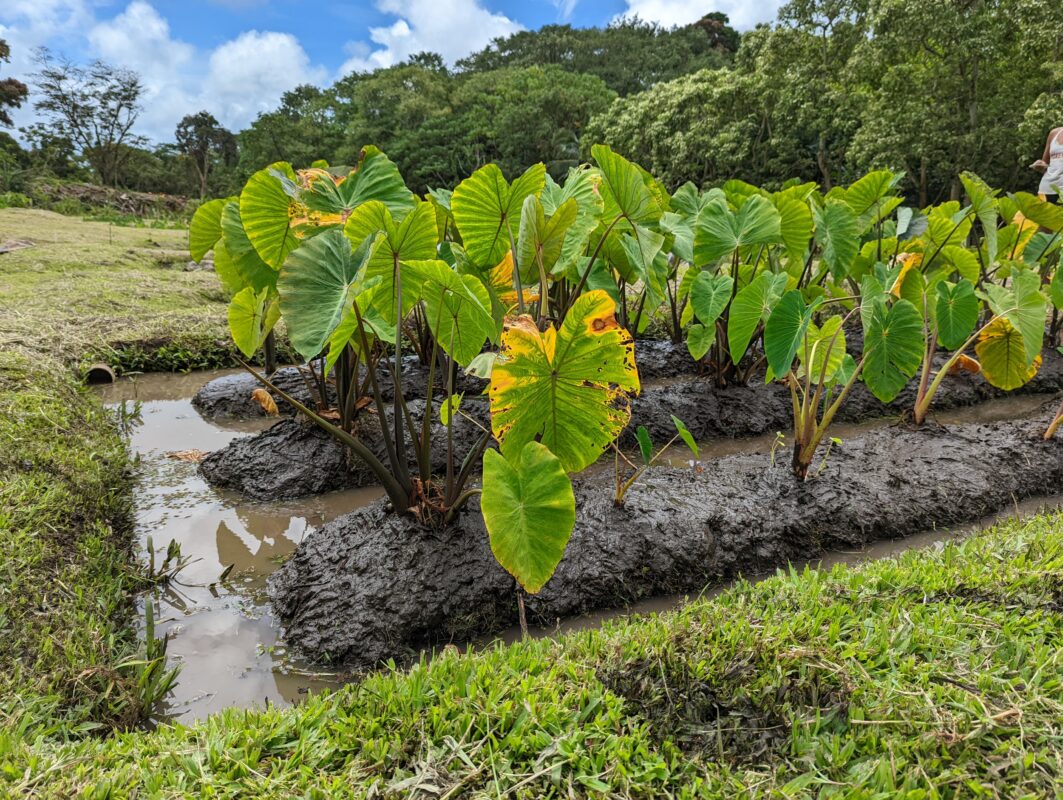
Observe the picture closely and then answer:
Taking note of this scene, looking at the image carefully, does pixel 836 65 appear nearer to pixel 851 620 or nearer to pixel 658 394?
pixel 658 394

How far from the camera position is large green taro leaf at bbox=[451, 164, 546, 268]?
Result: 6.22 ft

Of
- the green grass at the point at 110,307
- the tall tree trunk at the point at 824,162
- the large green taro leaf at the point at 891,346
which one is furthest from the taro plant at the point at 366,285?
the tall tree trunk at the point at 824,162

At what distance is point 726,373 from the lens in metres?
3.26

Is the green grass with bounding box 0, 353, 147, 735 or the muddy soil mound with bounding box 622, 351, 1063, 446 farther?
the muddy soil mound with bounding box 622, 351, 1063, 446

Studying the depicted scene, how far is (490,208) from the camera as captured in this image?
1978mm

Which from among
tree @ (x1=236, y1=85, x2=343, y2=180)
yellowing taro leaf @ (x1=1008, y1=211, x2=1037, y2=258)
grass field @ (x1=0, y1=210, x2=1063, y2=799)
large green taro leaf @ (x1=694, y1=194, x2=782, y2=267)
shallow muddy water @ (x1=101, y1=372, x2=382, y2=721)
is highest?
tree @ (x1=236, y1=85, x2=343, y2=180)

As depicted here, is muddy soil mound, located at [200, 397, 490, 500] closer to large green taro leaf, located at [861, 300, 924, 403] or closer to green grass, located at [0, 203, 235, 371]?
green grass, located at [0, 203, 235, 371]

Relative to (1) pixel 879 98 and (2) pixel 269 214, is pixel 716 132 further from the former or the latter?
(2) pixel 269 214

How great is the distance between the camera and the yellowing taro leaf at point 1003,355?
284cm

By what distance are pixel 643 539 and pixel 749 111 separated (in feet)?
52.1

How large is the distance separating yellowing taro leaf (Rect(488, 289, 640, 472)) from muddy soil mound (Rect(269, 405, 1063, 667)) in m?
0.38

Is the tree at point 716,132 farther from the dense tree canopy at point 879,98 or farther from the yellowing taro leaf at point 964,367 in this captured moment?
the yellowing taro leaf at point 964,367

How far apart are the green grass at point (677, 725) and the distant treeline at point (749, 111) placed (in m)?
10.8

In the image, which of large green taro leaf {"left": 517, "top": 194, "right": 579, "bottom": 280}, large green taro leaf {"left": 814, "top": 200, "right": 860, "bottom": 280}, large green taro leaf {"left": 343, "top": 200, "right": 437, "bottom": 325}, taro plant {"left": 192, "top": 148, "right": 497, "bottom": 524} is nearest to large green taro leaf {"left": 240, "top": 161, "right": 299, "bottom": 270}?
taro plant {"left": 192, "top": 148, "right": 497, "bottom": 524}
